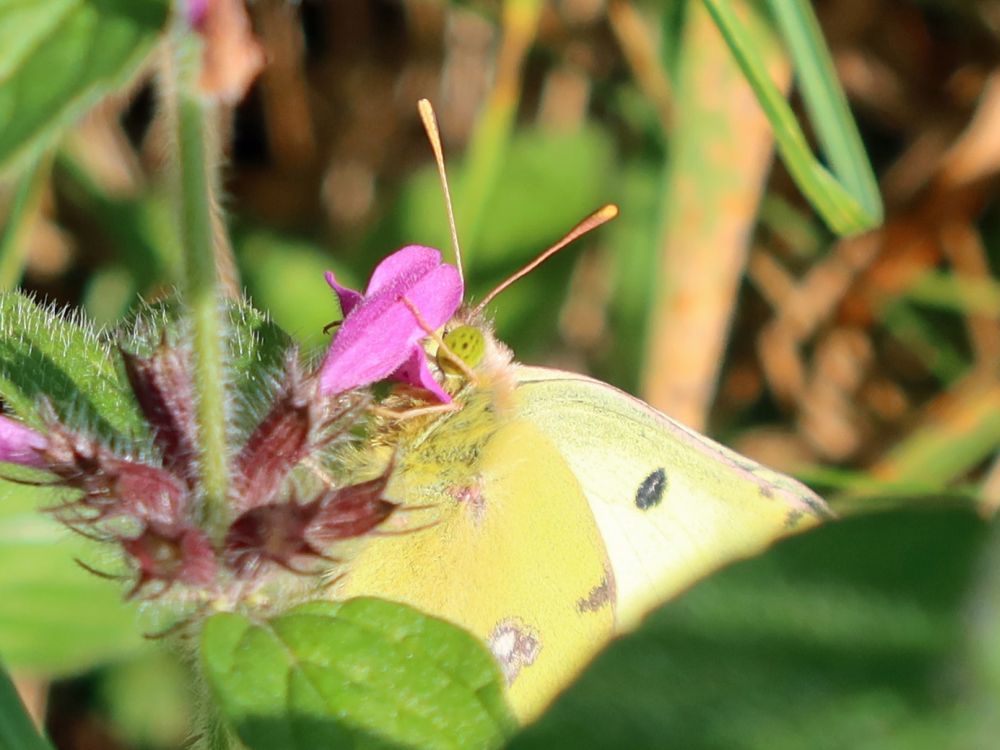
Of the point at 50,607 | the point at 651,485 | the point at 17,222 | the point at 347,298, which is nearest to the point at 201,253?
the point at 347,298

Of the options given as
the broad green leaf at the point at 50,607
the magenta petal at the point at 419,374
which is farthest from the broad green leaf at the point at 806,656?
the broad green leaf at the point at 50,607

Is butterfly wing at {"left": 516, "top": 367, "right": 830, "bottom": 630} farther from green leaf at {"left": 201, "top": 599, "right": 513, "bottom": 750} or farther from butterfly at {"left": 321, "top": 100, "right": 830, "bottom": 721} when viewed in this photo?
green leaf at {"left": 201, "top": 599, "right": 513, "bottom": 750}

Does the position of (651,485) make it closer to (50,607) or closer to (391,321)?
(391,321)

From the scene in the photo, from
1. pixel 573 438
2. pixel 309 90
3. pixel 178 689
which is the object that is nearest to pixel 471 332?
pixel 573 438

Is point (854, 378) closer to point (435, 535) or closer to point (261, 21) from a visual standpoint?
point (261, 21)

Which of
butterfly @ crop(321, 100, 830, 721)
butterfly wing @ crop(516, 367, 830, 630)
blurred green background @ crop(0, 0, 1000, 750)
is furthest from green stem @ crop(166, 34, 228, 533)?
blurred green background @ crop(0, 0, 1000, 750)

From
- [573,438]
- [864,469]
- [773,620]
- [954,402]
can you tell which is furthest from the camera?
[864,469]

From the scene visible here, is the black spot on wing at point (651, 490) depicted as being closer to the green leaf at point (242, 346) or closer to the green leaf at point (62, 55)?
the green leaf at point (242, 346)
